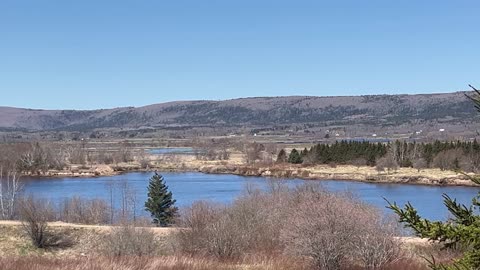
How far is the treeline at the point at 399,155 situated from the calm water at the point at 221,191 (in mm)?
15130

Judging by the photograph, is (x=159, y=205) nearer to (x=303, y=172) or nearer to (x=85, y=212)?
(x=85, y=212)

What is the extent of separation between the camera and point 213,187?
7675 cm

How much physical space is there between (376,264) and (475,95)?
60.7ft

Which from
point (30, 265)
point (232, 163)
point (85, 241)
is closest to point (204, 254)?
point (30, 265)

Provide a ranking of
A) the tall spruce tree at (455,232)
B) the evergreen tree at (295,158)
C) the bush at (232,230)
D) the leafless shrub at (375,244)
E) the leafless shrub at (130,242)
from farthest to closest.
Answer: the evergreen tree at (295,158)
the leafless shrub at (130,242)
the bush at (232,230)
the leafless shrub at (375,244)
the tall spruce tree at (455,232)

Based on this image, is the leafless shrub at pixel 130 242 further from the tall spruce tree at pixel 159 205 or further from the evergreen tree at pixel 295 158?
the evergreen tree at pixel 295 158

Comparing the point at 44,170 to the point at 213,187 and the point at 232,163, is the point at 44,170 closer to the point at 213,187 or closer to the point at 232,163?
the point at 232,163

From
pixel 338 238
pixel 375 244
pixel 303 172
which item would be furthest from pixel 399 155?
pixel 338 238

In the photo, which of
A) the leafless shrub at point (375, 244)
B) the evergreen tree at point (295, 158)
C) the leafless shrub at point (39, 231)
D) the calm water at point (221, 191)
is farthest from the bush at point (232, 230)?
the evergreen tree at point (295, 158)

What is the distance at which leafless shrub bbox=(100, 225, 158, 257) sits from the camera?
99.8 feet

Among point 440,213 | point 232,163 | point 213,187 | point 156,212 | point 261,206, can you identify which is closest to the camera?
point 261,206

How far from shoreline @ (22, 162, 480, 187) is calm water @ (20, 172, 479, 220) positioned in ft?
15.7

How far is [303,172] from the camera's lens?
93.4 meters

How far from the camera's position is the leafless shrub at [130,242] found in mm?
30406
